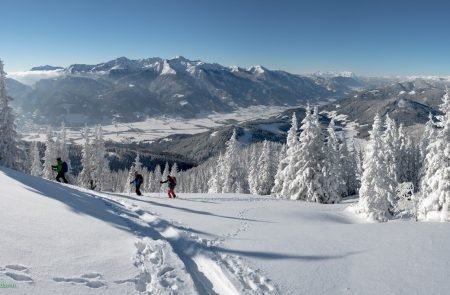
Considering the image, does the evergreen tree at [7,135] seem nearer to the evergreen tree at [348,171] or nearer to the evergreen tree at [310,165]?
the evergreen tree at [310,165]

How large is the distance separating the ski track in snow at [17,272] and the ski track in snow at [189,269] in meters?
1.98

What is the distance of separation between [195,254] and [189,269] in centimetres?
141

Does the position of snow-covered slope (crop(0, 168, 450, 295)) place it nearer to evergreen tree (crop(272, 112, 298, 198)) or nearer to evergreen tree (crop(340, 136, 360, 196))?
evergreen tree (crop(272, 112, 298, 198))

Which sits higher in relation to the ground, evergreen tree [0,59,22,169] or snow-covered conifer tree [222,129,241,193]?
evergreen tree [0,59,22,169]

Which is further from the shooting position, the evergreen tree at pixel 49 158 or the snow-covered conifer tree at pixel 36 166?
the snow-covered conifer tree at pixel 36 166

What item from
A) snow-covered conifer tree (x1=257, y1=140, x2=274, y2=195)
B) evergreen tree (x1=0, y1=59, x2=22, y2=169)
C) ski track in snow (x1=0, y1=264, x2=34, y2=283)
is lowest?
snow-covered conifer tree (x1=257, y1=140, x2=274, y2=195)

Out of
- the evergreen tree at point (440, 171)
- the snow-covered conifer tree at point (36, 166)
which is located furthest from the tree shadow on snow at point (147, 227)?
the snow-covered conifer tree at point (36, 166)

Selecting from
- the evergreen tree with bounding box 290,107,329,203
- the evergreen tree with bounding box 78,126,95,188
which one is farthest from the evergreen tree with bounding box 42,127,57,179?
the evergreen tree with bounding box 290,107,329,203

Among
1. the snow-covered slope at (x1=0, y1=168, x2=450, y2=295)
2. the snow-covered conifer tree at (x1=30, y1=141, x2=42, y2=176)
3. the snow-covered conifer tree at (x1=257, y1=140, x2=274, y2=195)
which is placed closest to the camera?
the snow-covered slope at (x1=0, y1=168, x2=450, y2=295)

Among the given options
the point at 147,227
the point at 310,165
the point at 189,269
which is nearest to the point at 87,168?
the point at 310,165

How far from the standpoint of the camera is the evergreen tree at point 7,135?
4456cm

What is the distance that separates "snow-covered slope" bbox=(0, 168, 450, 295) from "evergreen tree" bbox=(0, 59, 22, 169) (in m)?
32.0

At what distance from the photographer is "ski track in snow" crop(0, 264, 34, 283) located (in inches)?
314

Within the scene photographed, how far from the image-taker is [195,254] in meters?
12.3
